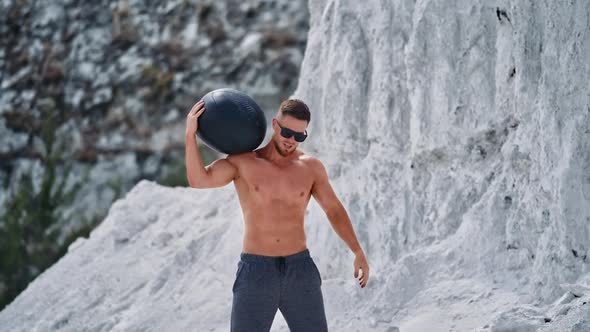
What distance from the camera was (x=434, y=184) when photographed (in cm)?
537

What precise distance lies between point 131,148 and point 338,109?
10.7 meters

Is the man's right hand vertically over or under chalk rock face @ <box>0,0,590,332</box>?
over

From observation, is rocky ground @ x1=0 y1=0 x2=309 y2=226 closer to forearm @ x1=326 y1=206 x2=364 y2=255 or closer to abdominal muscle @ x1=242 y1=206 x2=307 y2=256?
forearm @ x1=326 y1=206 x2=364 y2=255

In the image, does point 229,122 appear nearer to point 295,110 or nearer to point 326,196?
point 295,110

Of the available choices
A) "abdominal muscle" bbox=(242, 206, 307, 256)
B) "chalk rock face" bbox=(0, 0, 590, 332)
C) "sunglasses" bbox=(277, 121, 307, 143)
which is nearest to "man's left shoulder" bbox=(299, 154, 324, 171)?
"sunglasses" bbox=(277, 121, 307, 143)

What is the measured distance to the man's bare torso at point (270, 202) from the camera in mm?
3822

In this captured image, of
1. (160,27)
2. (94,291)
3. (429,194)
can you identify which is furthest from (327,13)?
(160,27)

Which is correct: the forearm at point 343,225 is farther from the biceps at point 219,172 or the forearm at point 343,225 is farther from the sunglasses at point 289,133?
the biceps at point 219,172

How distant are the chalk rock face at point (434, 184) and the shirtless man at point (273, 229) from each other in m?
0.96

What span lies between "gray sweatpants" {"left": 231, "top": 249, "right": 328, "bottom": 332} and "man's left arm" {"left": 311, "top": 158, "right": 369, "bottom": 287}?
9.8 inches

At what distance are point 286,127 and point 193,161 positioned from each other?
45 cm

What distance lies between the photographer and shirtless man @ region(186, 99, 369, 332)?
3.74 metres

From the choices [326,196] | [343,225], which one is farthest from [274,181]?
[343,225]

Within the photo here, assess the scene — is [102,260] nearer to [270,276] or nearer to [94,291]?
[94,291]
